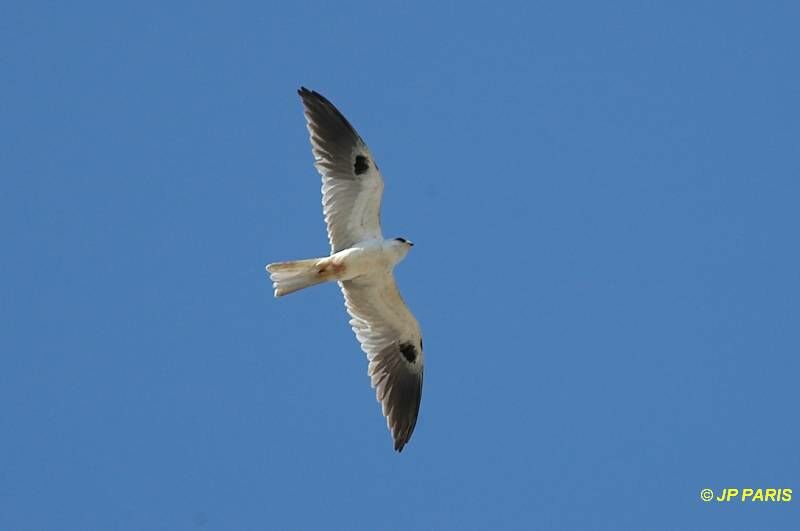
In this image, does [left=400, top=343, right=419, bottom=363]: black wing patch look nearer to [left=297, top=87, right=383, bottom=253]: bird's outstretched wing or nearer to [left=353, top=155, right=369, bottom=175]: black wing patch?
[left=297, top=87, right=383, bottom=253]: bird's outstretched wing

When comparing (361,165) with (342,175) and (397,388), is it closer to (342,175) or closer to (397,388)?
(342,175)

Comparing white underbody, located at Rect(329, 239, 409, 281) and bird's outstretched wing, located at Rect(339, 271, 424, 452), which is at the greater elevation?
white underbody, located at Rect(329, 239, 409, 281)

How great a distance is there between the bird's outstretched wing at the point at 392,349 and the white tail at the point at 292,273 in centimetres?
69

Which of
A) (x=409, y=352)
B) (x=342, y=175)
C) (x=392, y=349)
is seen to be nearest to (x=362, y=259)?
(x=342, y=175)

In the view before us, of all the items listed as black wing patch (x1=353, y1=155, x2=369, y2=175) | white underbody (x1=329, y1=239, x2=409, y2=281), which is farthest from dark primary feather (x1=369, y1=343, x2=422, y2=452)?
black wing patch (x1=353, y1=155, x2=369, y2=175)

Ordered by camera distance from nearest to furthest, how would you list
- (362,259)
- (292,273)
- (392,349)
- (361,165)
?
(292,273) → (362,259) → (361,165) → (392,349)

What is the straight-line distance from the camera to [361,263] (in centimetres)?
1134

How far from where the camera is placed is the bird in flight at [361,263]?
11297mm

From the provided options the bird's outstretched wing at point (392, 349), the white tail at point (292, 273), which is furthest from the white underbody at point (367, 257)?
the bird's outstretched wing at point (392, 349)

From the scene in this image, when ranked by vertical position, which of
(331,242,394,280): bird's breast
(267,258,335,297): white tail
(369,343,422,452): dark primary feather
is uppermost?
(331,242,394,280): bird's breast

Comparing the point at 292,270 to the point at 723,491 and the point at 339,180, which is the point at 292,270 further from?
the point at 723,491

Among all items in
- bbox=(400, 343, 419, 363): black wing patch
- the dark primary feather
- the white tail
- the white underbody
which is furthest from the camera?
bbox=(400, 343, 419, 363): black wing patch

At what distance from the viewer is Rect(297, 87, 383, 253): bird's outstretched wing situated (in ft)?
37.6

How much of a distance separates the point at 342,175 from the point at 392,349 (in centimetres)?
199
